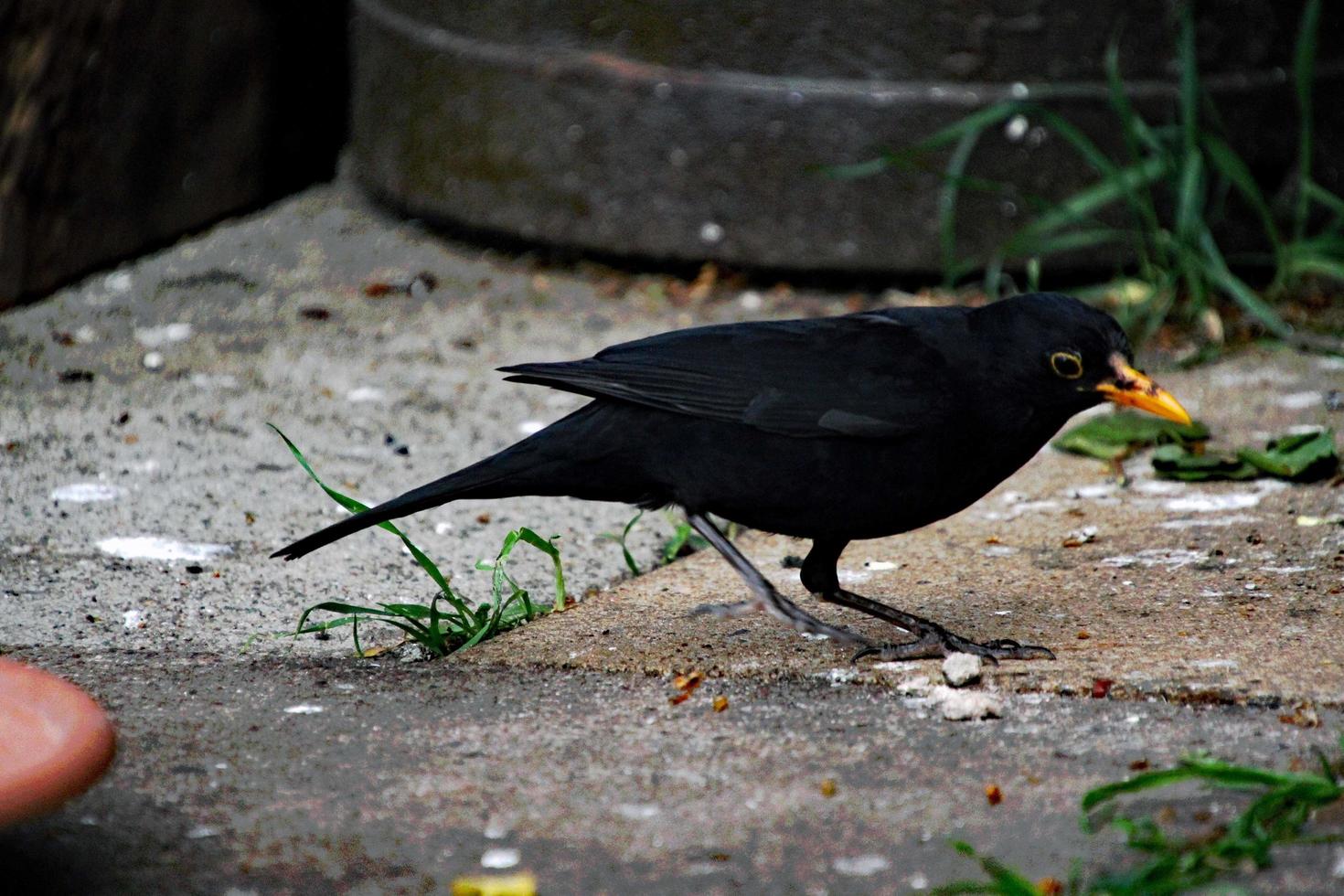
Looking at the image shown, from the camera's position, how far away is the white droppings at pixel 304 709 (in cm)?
270

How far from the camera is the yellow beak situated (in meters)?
2.81

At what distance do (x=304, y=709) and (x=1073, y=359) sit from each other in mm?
1368

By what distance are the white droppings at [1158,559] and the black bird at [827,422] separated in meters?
0.55

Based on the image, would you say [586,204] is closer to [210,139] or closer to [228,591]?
[210,139]

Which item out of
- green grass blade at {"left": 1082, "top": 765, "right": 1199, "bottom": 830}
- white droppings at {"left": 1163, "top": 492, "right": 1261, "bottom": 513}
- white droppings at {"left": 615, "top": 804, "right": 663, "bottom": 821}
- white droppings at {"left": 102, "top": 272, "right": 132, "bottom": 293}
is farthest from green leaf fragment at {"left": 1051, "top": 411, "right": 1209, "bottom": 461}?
white droppings at {"left": 102, "top": 272, "right": 132, "bottom": 293}

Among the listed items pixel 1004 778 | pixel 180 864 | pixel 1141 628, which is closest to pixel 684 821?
pixel 1004 778

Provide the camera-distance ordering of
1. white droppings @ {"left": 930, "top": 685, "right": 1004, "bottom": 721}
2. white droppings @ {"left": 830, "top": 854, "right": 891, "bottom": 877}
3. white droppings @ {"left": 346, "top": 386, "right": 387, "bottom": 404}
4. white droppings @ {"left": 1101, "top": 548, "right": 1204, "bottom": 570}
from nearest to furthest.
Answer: white droppings @ {"left": 830, "top": 854, "right": 891, "bottom": 877} → white droppings @ {"left": 930, "top": 685, "right": 1004, "bottom": 721} → white droppings @ {"left": 1101, "top": 548, "right": 1204, "bottom": 570} → white droppings @ {"left": 346, "top": 386, "right": 387, "bottom": 404}

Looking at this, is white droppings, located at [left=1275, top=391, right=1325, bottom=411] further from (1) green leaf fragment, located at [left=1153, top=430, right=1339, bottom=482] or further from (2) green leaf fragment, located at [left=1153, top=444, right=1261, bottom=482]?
(2) green leaf fragment, located at [left=1153, top=444, right=1261, bottom=482]

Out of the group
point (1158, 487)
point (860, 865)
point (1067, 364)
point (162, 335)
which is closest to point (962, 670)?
point (1067, 364)

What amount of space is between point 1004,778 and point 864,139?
2.96m

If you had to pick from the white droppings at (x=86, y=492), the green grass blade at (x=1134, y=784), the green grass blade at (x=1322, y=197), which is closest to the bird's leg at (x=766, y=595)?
the green grass blade at (x=1134, y=784)

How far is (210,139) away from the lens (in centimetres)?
558

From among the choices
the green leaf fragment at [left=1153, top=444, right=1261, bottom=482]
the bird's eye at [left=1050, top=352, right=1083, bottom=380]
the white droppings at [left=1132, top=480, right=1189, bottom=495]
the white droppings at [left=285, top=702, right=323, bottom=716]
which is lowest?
the white droppings at [left=285, top=702, right=323, bottom=716]

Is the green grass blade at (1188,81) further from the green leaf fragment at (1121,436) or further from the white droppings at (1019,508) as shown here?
the white droppings at (1019,508)
